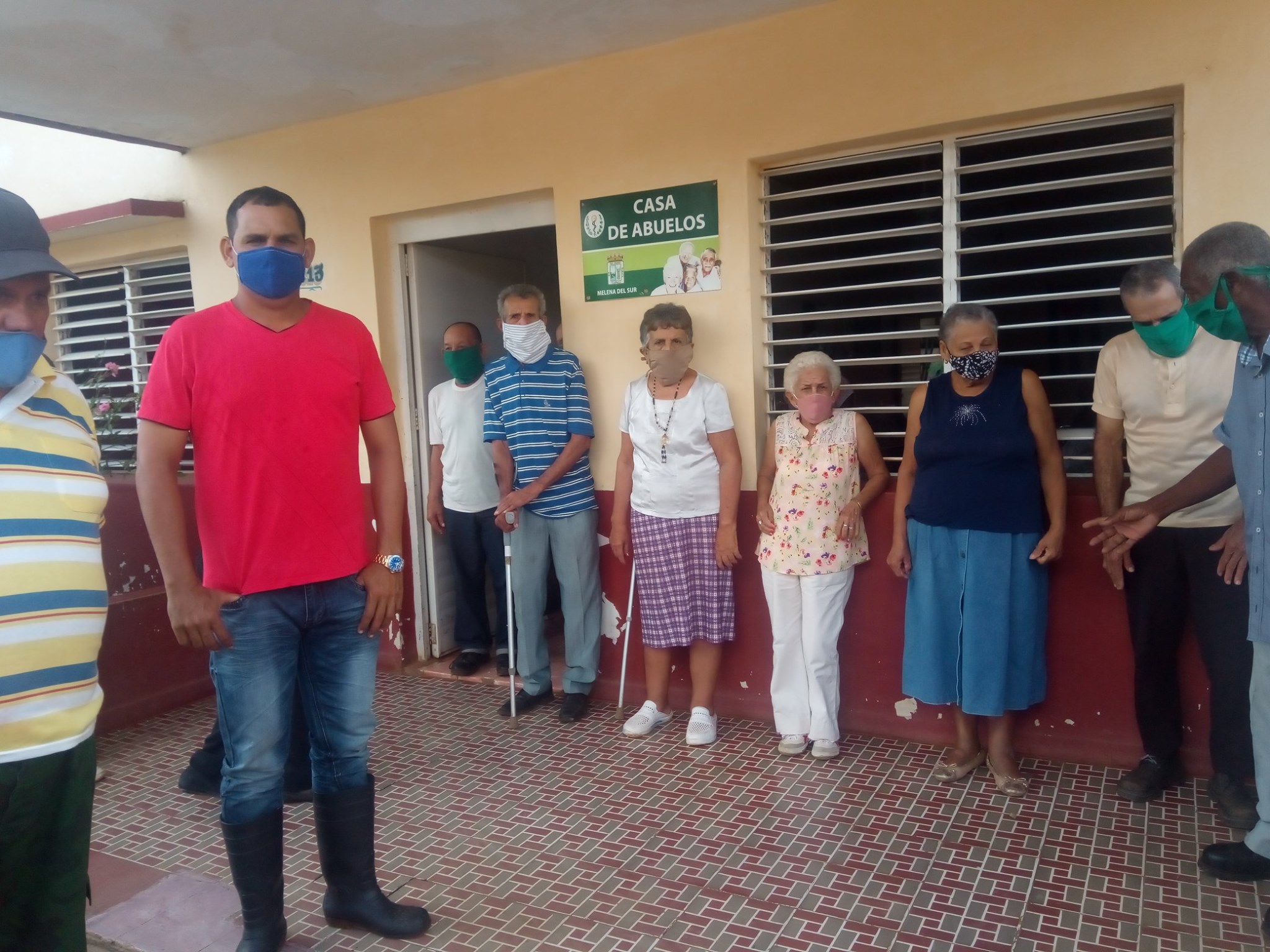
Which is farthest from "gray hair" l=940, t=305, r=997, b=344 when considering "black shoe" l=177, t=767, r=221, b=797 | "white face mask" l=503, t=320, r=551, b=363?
"black shoe" l=177, t=767, r=221, b=797

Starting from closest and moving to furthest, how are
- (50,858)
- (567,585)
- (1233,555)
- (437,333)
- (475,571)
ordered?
(50,858), (1233,555), (567,585), (475,571), (437,333)

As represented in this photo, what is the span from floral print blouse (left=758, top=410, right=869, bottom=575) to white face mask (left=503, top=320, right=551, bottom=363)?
4.00ft

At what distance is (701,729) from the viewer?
393cm

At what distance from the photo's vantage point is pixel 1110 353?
3.21 metres

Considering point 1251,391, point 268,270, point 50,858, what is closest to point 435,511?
point 268,270

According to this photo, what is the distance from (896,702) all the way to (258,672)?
2.58 metres

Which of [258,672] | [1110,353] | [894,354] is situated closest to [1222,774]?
[1110,353]

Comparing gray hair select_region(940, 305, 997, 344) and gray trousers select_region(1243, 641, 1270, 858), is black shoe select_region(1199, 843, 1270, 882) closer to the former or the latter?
gray trousers select_region(1243, 641, 1270, 858)

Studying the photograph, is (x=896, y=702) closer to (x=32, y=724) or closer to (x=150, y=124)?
(x=32, y=724)

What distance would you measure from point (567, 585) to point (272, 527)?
212 centimetres

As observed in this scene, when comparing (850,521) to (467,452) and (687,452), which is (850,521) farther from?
(467,452)

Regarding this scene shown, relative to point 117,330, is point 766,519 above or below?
below

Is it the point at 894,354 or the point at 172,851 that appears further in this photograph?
the point at 894,354

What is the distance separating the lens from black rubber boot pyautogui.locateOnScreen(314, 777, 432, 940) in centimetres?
257
